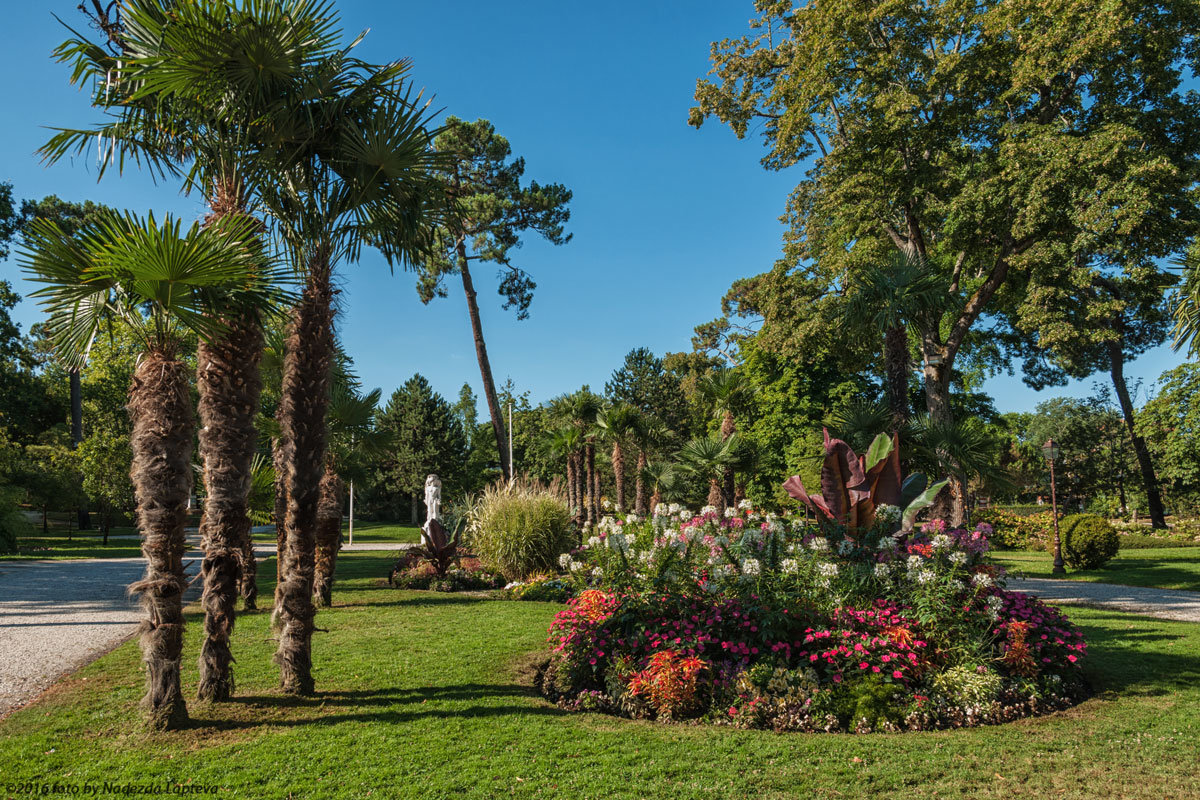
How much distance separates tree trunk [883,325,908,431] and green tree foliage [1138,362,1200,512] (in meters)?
11.1

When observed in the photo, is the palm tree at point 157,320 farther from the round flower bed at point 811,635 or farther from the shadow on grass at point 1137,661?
the shadow on grass at point 1137,661

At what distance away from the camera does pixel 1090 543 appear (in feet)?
54.8

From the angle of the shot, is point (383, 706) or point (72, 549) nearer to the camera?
point (383, 706)

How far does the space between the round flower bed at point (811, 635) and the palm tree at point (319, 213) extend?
2.60 meters

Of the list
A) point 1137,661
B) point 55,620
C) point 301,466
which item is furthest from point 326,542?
point 1137,661

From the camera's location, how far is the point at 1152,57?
50.2 feet

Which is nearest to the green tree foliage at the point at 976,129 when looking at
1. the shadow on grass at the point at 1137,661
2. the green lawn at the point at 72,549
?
the shadow on grass at the point at 1137,661

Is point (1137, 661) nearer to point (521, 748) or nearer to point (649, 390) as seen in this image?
point (521, 748)

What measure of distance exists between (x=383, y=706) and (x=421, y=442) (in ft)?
113

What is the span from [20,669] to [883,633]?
8.94 metres

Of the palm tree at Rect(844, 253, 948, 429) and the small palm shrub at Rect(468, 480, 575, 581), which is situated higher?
the palm tree at Rect(844, 253, 948, 429)

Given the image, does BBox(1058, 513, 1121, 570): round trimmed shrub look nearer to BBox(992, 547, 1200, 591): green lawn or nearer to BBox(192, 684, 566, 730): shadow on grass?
BBox(992, 547, 1200, 591): green lawn

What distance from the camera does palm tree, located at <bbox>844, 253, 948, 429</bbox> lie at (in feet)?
38.6

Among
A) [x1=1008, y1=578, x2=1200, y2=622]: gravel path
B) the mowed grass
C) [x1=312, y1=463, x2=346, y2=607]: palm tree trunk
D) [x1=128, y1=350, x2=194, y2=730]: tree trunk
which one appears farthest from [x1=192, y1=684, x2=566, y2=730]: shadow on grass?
[x1=1008, y1=578, x2=1200, y2=622]: gravel path
